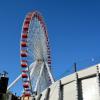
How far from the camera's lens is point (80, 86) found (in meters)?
22.7

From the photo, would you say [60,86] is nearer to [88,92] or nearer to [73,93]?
[73,93]

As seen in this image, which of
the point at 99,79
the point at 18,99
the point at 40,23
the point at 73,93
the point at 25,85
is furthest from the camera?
the point at 40,23

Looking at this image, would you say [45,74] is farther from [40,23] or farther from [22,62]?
[40,23]

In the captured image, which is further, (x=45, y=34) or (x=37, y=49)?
(x=45, y=34)

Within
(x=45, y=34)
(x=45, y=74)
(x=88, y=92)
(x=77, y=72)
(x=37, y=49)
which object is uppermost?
(x=45, y=34)

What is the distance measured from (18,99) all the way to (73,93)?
1759 centimetres

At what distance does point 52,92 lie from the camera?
26.4m

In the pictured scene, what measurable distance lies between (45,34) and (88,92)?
36.4m

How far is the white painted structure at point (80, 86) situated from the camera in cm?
2120

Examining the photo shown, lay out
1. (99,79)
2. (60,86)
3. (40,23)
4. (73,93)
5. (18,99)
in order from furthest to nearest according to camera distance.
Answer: (40,23) < (18,99) < (60,86) < (73,93) < (99,79)

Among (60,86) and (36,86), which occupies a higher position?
(36,86)

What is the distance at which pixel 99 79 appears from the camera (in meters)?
21.0

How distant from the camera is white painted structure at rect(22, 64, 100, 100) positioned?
21.2 m

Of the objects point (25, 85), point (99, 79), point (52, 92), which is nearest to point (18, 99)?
point (25, 85)
